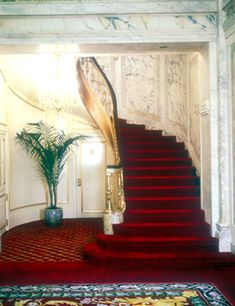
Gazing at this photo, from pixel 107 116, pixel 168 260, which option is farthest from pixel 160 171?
pixel 168 260

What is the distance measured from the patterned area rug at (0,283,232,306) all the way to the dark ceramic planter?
12.6 ft

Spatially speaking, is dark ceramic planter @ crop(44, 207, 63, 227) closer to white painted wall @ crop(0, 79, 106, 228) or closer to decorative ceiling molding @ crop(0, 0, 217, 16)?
white painted wall @ crop(0, 79, 106, 228)

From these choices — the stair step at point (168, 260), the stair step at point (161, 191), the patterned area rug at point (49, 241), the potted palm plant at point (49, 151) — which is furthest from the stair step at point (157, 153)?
the stair step at point (168, 260)

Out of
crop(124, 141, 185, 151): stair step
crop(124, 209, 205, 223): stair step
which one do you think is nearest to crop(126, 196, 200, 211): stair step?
crop(124, 209, 205, 223): stair step

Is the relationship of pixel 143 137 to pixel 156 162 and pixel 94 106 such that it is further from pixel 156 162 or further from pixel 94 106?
pixel 94 106

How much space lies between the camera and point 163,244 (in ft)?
19.2

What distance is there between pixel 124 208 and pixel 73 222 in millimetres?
3018

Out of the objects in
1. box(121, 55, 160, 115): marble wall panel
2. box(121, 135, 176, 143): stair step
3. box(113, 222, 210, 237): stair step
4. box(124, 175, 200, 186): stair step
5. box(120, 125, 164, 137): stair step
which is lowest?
box(113, 222, 210, 237): stair step

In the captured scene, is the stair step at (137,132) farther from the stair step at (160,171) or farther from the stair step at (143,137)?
the stair step at (160,171)

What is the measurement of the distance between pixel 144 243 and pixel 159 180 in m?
1.55

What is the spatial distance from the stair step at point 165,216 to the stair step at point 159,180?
0.77m

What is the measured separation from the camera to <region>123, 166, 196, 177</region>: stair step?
7391 mm

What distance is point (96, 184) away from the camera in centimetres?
980

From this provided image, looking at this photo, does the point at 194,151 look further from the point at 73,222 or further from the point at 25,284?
the point at 25,284
